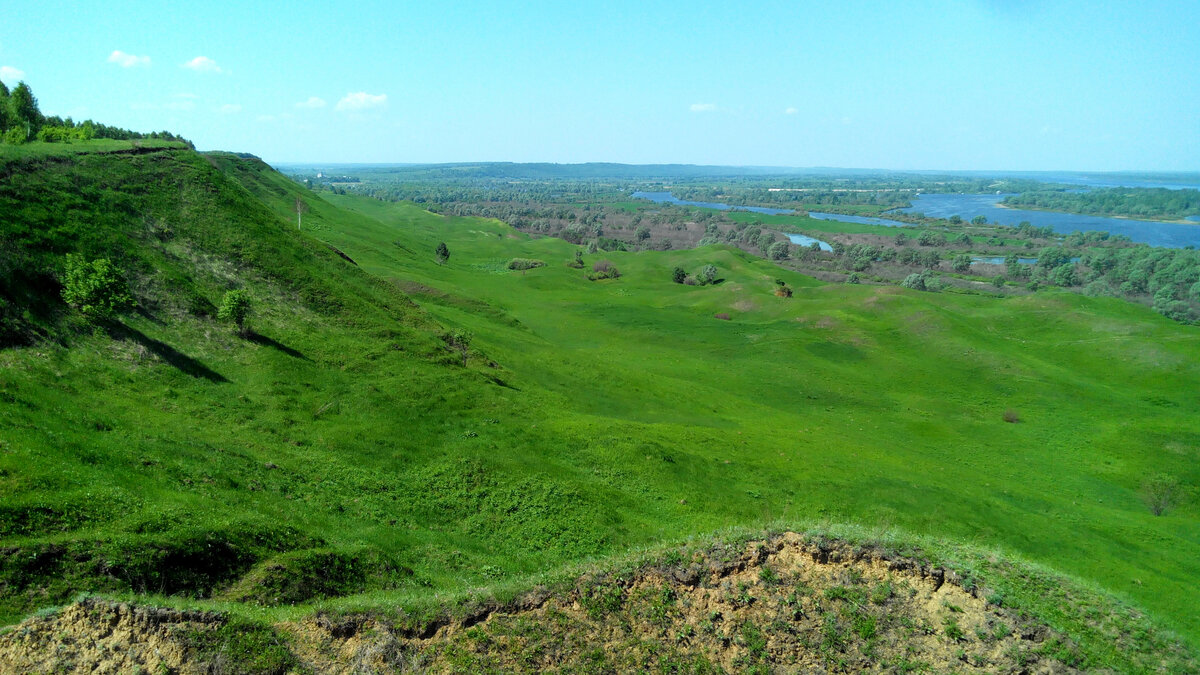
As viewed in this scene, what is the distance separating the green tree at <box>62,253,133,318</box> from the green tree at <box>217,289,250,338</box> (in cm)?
569

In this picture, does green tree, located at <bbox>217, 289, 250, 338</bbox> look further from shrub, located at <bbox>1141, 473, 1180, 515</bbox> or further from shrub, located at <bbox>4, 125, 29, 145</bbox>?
shrub, located at <bbox>1141, 473, 1180, 515</bbox>

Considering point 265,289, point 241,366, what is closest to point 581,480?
point 241,366

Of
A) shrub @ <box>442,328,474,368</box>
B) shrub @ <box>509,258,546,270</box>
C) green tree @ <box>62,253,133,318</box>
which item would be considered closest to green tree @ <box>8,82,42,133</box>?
green tree @ <box>62,253,133,318</box>

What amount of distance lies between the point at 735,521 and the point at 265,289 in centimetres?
4364

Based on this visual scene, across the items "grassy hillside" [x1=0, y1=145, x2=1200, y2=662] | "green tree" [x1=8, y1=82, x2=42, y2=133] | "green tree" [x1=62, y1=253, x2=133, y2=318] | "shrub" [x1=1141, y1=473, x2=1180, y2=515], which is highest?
"green tree" [x1=8, y1=82, x2=42, y2=133]

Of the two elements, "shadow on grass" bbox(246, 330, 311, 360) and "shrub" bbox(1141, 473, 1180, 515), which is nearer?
"shadow on grass" bbox(246, 330, 311, 360)

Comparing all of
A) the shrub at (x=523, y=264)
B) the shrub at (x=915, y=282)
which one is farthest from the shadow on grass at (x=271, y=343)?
the shrub at (x=915, y=282)

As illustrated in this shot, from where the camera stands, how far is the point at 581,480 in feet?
115

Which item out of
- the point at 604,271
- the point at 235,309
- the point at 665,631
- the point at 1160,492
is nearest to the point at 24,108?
the point at 235,309

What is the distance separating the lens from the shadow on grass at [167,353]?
108 ft

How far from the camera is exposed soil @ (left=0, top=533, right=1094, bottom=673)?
1322 cm

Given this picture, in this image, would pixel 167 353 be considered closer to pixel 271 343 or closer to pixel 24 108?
pixel 271 343

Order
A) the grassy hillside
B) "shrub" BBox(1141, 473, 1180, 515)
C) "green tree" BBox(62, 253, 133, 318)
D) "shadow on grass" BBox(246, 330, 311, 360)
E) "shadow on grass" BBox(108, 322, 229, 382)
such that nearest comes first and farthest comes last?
the grassy hillside < "green tree" BBox(62, 253, 133, 318) < "shadow on grass" BBox(108, 322, 229, 382) < "shadow on grass" BBox(246, 330, 311, 360) < "shrub" BBox(1141, 473, 1180, 515)

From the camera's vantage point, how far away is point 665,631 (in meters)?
→ 15.6
